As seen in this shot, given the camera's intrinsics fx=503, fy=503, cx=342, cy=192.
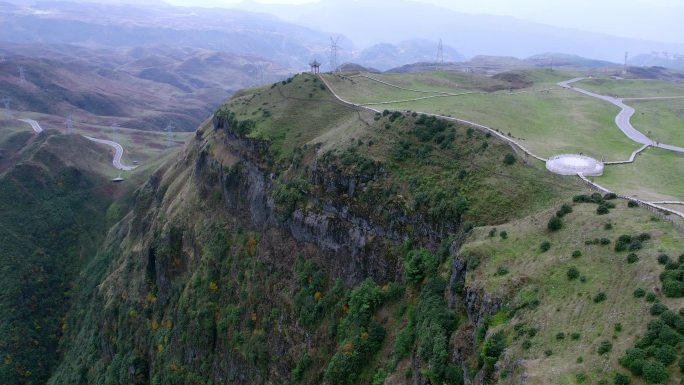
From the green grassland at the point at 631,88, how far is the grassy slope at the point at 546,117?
16.3m

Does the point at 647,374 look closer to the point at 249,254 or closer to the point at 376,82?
the point at 249,254

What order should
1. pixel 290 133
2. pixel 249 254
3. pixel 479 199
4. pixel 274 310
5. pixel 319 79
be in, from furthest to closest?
pixel 319 79 → pixel 290 133 → pixel 249 254 → pixel 274 310 → pixel 479 199

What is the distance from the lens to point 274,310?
73375 mm

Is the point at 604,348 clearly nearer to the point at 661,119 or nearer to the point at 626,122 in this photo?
the point at 626,122

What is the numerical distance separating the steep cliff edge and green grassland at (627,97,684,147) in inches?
1426

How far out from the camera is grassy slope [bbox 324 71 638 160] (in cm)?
7338

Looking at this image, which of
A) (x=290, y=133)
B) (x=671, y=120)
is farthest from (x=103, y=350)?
(x=671, y=120)

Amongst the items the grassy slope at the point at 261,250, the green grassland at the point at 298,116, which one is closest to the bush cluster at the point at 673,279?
the grassy slope at the point at 261,250

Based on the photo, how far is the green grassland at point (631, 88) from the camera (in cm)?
12188

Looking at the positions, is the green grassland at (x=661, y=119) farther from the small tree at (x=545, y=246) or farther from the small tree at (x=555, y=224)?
the small tree at (x=545, y=246)

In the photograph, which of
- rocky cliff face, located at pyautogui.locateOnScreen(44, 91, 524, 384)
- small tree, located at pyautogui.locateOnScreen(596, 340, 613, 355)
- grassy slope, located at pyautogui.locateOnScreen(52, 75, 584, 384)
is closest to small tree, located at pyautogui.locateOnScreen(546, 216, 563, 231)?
grassy slope, located at pyautogui.locateOnScreen(52, 75, 584, 384)

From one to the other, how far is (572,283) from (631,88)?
4410 inches

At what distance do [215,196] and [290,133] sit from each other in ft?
68.1

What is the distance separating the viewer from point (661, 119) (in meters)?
96.2
